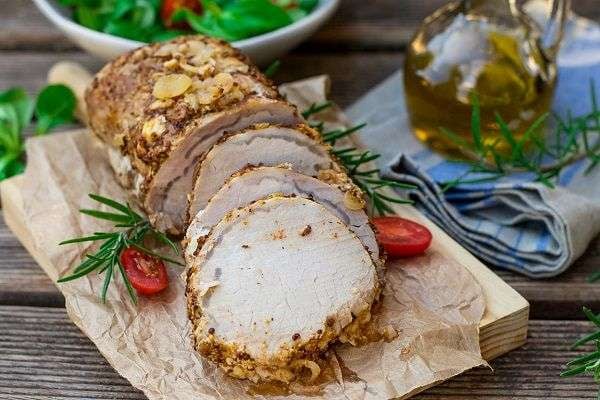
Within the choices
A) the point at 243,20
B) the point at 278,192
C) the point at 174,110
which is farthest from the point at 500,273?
the point at 243,20

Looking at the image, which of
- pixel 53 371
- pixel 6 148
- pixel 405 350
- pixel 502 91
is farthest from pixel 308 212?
pixel 6 148

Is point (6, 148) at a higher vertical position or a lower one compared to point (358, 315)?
lower

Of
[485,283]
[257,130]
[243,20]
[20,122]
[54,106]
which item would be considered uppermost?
[257,130]

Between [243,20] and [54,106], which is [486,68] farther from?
[54,106]

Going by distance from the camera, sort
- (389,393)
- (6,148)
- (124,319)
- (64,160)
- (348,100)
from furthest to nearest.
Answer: (348,100), (6,148), (64,160), (124,319), (389,393)

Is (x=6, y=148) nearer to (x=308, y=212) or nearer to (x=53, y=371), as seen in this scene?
(x=53, y=371)

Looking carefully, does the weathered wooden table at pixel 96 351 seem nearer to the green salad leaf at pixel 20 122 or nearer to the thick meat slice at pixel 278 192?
the green salad leaf at pixel 20 122

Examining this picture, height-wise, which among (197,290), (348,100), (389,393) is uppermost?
(197,290)
